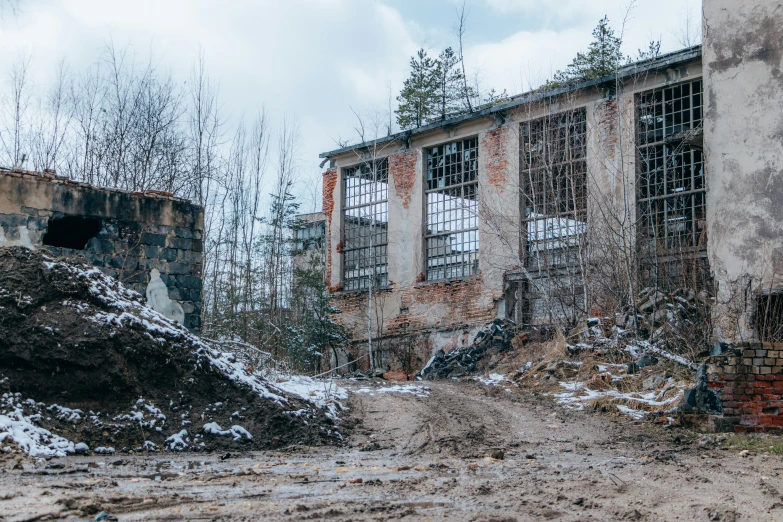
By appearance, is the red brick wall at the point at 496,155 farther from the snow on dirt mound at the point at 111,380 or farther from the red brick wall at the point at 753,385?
the snow on dirt mound at the point at 111,380

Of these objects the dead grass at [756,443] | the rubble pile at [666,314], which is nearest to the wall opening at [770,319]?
the rubble pile at [666,314]

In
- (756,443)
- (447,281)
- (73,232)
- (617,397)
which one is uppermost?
(73,232)

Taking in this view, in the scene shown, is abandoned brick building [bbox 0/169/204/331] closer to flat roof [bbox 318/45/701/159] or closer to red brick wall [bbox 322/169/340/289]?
flat roof [bbox 318/45/701/159]

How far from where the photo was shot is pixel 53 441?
335 inches

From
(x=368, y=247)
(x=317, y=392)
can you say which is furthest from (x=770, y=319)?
(x=368, y=247)

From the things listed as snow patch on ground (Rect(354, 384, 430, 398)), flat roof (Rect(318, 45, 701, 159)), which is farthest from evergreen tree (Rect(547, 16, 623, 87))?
snow patch on ground (Rect(354, 384, 430, 398))

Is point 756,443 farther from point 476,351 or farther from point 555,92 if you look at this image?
point 555,92

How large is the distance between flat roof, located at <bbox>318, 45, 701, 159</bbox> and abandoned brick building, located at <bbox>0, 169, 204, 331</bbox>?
927 centimetres

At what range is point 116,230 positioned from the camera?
14.8 metres

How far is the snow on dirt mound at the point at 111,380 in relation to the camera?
907 cm

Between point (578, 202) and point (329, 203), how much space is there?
341 inches

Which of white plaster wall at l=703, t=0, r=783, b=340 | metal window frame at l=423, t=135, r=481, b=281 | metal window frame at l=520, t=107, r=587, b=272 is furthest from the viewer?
metal window frame at l=423, t=135, r=481, b=281

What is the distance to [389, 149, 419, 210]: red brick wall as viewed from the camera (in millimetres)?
24109

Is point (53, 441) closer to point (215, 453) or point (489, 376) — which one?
point (215, 453)
